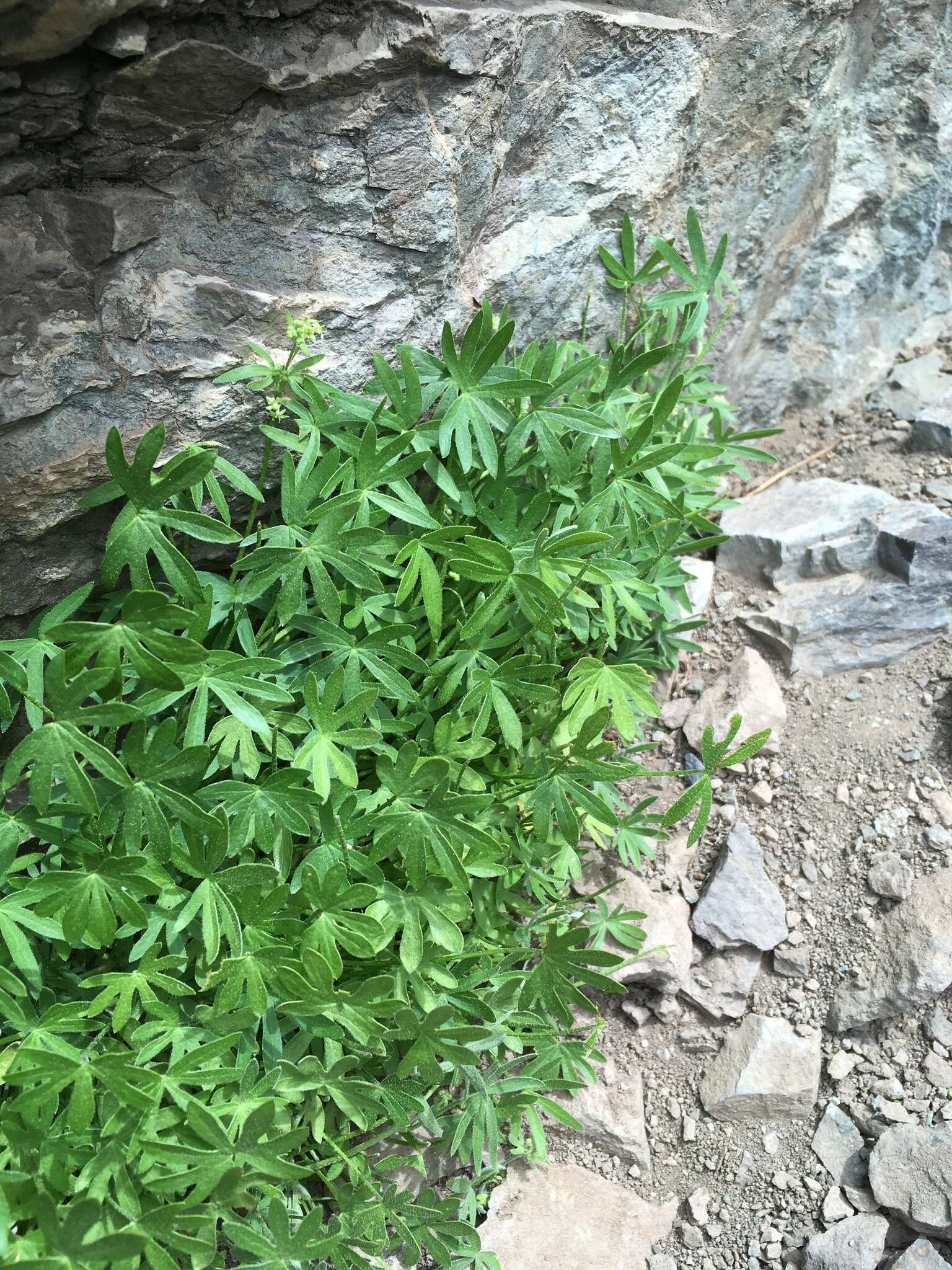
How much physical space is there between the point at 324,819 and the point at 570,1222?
3.54 ft

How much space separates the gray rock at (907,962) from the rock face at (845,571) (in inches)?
26.5

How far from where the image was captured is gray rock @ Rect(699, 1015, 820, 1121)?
237 centimetres

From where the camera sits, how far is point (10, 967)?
198cm

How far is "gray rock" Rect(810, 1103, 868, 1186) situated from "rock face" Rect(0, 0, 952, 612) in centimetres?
197

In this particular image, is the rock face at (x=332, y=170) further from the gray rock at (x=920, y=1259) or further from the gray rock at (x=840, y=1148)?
the gray rock at (x=920, y=1259)

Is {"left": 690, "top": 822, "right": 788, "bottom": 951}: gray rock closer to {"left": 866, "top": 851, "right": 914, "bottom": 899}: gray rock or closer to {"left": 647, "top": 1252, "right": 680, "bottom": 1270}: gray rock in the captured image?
{"left": 866, "top": 851, "right": 914, "bottom": 899}: gray rock

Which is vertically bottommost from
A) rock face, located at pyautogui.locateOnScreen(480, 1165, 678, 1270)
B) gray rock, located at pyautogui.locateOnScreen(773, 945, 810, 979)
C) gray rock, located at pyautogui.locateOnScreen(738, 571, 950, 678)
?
rock face, located at pyautogui.locateOnScreen(480, 1165, 678, 1270)

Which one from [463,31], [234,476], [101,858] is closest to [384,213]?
[463,31]

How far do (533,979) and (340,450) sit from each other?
1159 millimetres

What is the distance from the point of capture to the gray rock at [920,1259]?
208 cm

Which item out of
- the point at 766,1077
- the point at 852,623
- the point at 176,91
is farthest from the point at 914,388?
the point at 176,91

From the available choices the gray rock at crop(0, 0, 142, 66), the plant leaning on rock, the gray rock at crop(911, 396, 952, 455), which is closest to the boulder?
the gray rock at crop(911, 396, 952, 455)

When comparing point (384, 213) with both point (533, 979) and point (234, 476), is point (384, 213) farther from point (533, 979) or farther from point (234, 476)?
point (533, 979)

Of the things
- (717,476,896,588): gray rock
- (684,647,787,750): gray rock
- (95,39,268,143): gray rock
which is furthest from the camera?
(717,476,896,588): gray rock
